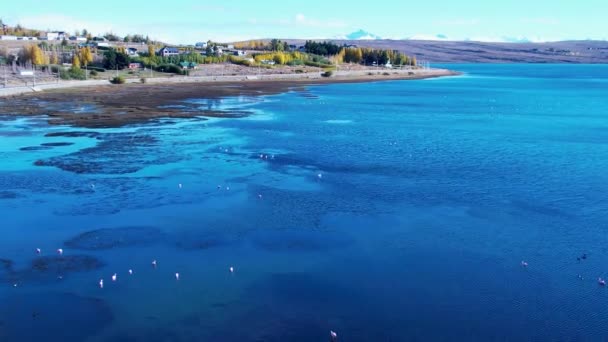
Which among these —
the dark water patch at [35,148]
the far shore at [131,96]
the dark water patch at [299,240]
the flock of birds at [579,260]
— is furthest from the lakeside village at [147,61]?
the flock of birds at [579,260]

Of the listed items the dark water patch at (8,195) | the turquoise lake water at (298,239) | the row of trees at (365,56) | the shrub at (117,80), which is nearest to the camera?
the turquoise lake water at (298,239)

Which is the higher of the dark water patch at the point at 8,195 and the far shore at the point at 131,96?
the far shore at the point at 131,96

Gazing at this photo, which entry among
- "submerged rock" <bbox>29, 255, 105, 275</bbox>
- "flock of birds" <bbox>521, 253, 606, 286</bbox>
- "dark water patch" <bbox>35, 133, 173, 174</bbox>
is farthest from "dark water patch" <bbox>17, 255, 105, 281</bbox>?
"flock of birds" <bbox>521, 253, 606, 286</bbox>

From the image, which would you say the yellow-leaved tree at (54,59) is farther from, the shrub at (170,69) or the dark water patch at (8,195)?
the dark water patch at (8,195)

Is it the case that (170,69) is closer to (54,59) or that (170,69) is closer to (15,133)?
(54,59)

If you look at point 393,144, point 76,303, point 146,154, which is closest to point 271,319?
point 76,303

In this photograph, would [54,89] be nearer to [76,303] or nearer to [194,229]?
[194,229]
